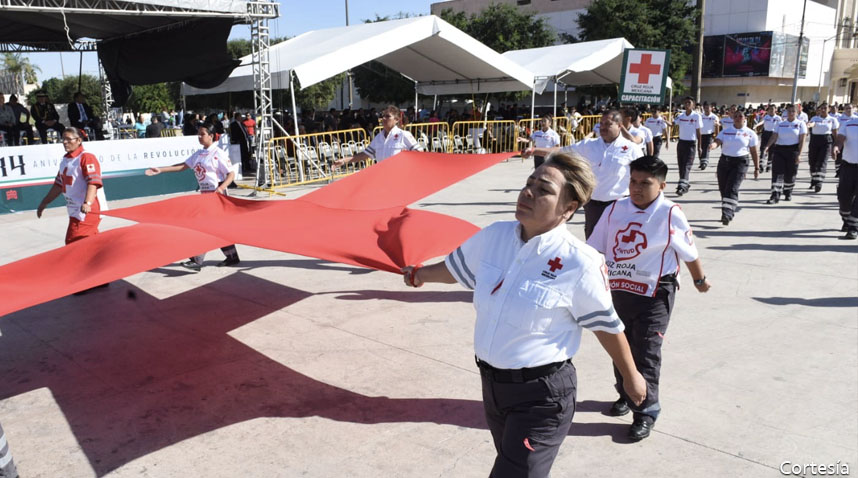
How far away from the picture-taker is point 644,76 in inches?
395

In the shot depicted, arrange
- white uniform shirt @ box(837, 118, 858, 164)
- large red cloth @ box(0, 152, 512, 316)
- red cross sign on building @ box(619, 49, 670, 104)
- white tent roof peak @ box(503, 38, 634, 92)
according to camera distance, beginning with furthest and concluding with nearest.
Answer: white tent roof peak @ box(503, 38, 634, 92) → red cross sign on building @ box(619, 49, 670, 104) → white uniform shirt @ box(837, 118, 858, 164) → large red cloth @ box(0, 152, 512, 316)

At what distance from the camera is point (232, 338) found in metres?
5.70

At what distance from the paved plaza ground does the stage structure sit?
8485 millimetres

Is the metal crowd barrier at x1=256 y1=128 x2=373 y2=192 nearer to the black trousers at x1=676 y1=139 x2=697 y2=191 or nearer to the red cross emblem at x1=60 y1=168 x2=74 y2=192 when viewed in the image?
the red cross emblem at x1=60 y1=168 x2=74 y2=192

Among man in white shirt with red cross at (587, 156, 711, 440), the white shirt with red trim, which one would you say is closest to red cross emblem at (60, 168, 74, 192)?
the white shirt with red trim

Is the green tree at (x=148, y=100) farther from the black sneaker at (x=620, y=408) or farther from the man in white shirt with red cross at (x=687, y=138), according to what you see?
the black sneaker at (x=620, y=408)

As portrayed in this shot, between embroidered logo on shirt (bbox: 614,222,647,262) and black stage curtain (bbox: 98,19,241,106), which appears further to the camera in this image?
black stage curtain (bbox: 98,19,241,106)

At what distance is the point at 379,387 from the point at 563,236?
2688 mm

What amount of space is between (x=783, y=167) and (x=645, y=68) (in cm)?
431

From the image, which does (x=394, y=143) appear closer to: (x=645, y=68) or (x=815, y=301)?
(x=645, y=68)

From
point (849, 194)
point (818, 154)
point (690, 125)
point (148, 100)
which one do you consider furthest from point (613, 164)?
point (148, 100)

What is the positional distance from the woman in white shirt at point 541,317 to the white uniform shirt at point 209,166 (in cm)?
624

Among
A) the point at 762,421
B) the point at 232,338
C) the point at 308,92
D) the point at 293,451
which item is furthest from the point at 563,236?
the point at 308,92

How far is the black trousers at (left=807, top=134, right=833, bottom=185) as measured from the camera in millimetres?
13234
